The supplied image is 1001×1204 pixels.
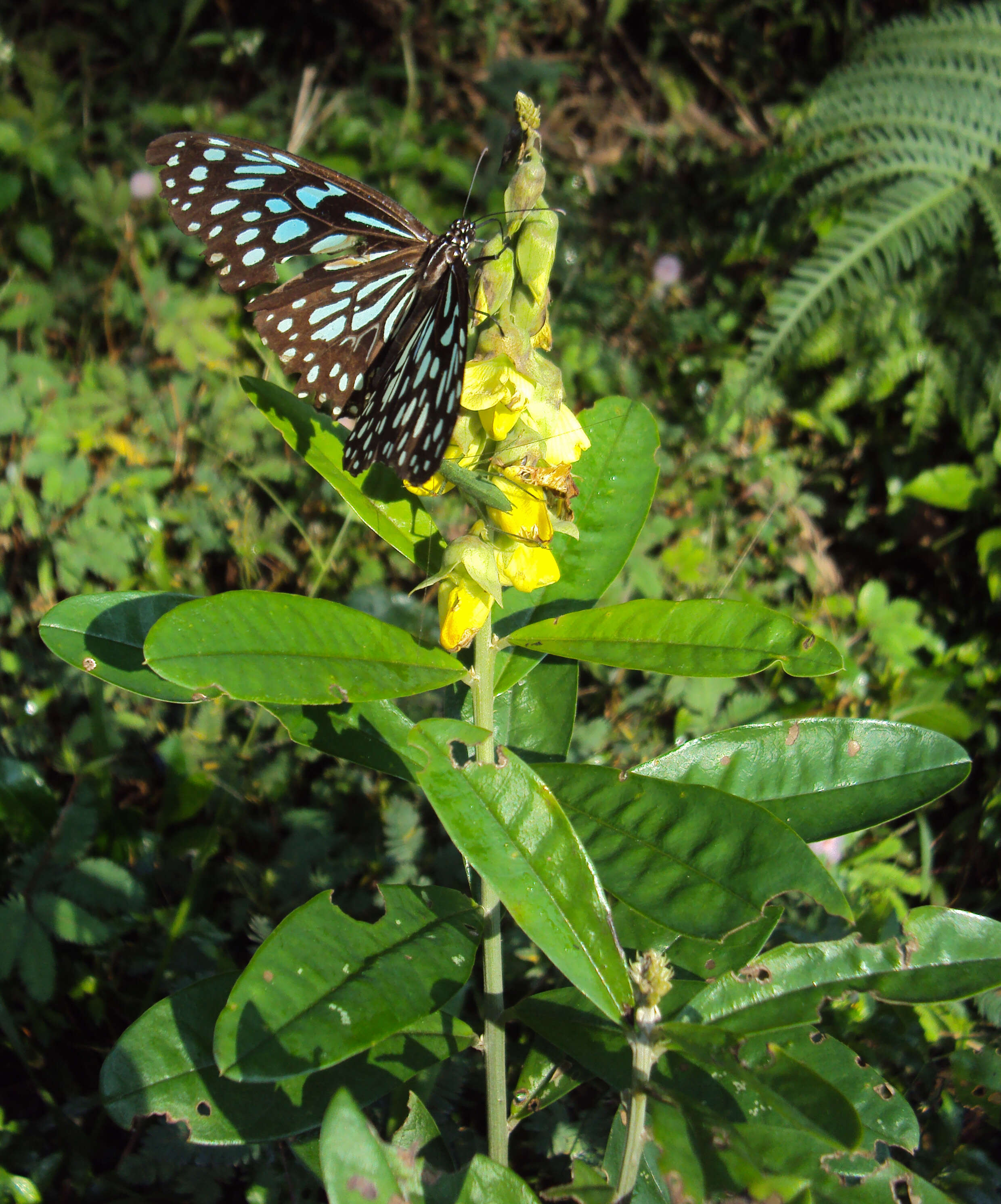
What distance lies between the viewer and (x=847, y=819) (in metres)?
1.34

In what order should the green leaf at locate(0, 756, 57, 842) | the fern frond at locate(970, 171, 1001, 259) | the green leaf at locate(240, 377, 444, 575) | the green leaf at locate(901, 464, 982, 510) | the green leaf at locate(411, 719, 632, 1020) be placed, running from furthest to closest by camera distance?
1. the fern frond at locate(970, 171, 1001, 259)
2. the green leaf at locate(901, 464, 982, 510)
3. the green leaf at locate(0, 756, 57, 842)
4. the green leaf at locate(240, 377, 444, 575)
5. the green leaf at locate(411, 719, 632, 1020)

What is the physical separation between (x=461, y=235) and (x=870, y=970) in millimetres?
1213

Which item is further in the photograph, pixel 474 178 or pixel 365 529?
pixel 365 529

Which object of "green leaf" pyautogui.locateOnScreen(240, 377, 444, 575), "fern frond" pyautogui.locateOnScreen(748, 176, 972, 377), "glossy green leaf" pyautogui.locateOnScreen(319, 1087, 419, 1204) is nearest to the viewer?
"glossy green leaf" pyautogui.locateOnScreen(319, 1087, 419, 1204)

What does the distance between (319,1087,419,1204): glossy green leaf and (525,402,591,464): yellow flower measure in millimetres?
746

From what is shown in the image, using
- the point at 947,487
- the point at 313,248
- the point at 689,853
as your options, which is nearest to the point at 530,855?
the point at 689,853

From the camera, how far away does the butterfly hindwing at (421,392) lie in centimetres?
108

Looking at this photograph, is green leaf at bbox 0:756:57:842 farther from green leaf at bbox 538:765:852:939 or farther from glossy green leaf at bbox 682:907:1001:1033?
glossy green leaf at bbox 682:907:1001:1033

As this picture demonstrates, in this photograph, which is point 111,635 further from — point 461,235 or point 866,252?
point 866,252

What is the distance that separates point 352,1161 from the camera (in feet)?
2.94

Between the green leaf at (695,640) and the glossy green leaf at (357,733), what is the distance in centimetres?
29

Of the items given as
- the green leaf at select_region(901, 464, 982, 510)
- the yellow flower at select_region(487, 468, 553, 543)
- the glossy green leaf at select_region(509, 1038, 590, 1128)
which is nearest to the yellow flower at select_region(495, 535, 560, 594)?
the yellow flower at select_region(487, 468, 553, 543)

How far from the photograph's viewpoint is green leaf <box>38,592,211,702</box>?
134cm

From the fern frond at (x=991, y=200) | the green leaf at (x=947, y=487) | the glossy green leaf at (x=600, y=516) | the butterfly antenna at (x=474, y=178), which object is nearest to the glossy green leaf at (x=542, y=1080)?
the glossy green leaf at (x=600, y=516)
